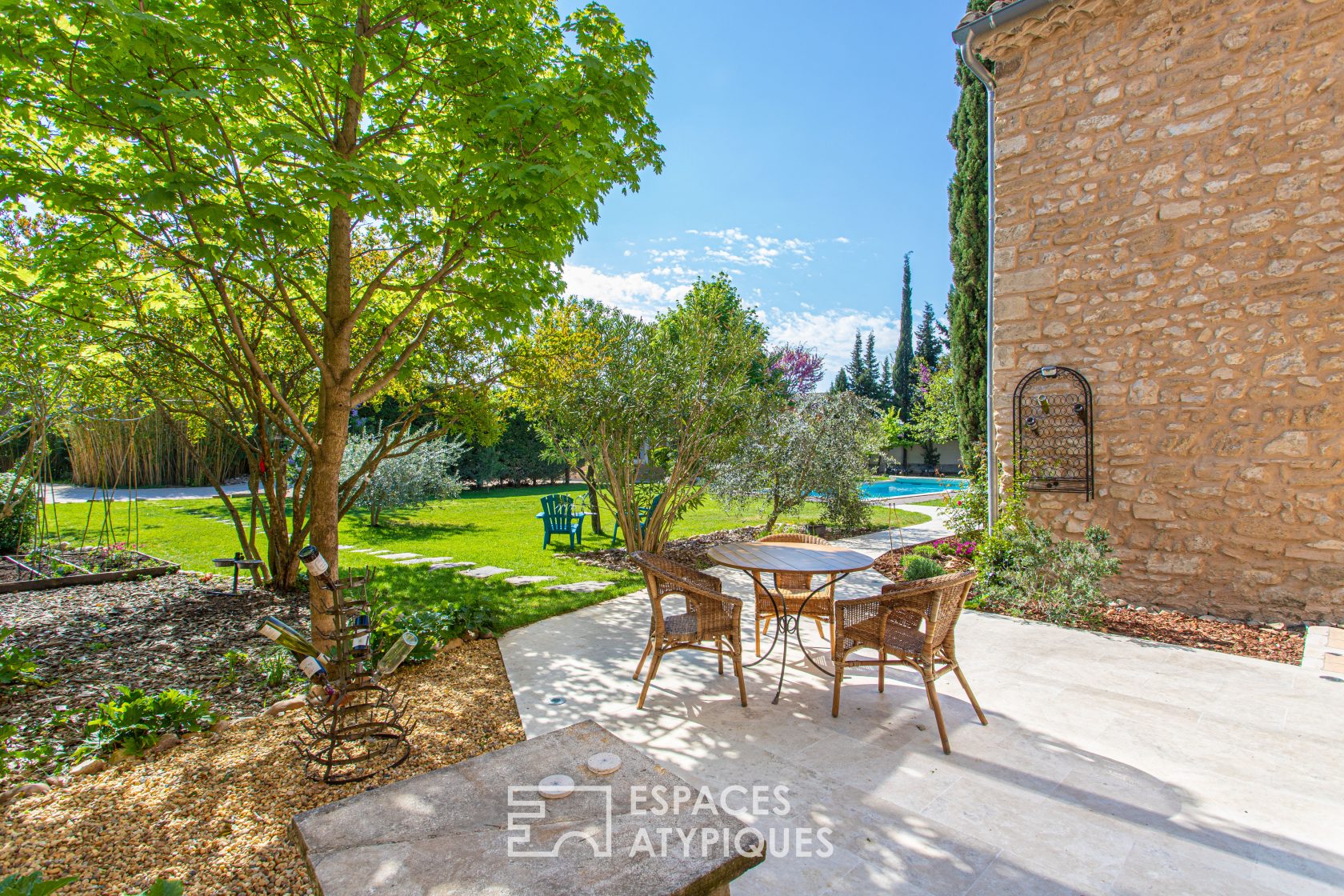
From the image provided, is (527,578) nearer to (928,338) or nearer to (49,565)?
(49,565)

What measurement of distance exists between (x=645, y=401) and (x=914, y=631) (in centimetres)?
448

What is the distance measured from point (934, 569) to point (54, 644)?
673 centimetres

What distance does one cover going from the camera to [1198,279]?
482 centimetres

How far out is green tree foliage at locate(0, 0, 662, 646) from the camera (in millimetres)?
2543

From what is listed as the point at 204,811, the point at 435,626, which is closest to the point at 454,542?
the point at 435,626

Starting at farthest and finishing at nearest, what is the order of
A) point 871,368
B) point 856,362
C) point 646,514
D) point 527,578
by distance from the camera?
point 856,362 → point 871,368 → point 646,514 → point 527,578

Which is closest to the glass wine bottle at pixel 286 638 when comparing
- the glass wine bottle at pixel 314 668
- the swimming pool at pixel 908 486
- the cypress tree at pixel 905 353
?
the glass wine bottle at pixel 314 668

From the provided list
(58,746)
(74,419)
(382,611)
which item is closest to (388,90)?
(382,611)

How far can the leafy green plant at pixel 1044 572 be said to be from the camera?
4.65 m

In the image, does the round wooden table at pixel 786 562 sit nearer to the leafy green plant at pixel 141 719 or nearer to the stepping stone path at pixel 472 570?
the stepping stone path at pixel 472 570

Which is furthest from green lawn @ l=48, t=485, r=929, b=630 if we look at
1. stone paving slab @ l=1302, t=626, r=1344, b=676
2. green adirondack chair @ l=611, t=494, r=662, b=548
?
stone paving slab @ l=1302, t=626, r=1344, b=676

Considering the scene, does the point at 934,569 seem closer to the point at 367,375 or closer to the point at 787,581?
the point at 787,581

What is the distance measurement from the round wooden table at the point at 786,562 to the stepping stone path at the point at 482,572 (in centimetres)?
334

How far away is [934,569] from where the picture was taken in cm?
569
